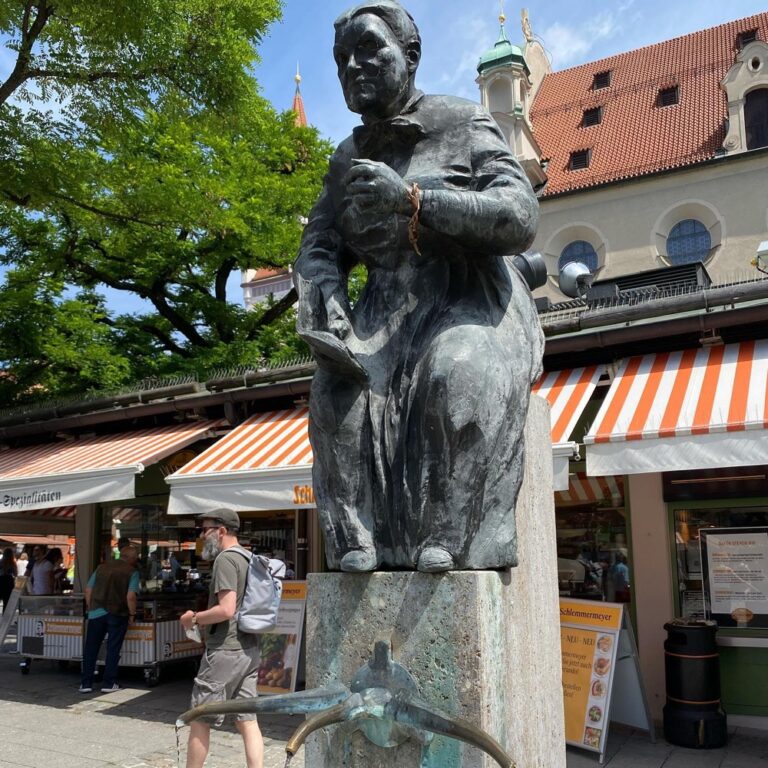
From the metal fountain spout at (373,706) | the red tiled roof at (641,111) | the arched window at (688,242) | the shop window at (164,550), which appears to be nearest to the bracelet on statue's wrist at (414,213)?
the metal fountain spout at (373,706)

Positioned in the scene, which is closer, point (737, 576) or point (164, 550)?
point (737, 576)

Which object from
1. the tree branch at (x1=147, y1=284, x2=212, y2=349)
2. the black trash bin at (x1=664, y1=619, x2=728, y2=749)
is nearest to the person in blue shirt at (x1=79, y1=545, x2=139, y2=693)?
the black trash bin at (x1=664, y1=619, x2=728, y2=749)

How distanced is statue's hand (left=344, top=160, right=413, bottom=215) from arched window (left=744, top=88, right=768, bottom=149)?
3097 centimetres

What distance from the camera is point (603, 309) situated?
7820 millimetres

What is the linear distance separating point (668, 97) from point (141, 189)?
2872cm

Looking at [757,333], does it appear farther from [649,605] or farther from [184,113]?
[184,113]

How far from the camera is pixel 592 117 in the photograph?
Answer: 36.1 metres

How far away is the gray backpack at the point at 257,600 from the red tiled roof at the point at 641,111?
2808cm

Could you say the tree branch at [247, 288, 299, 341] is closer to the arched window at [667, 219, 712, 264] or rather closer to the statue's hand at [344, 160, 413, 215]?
the statue's hand at [344, 160, 413, 215]

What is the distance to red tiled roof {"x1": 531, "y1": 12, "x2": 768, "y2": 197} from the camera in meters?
31.2

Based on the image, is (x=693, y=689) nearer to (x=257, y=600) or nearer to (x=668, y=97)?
(x=257, y=600)

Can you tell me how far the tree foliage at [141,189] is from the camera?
1002 centimetres

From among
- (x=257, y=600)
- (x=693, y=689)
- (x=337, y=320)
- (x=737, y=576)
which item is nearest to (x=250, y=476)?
(x=257, y=600)

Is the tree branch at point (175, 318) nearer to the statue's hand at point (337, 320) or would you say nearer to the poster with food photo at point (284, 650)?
the poster with food photo at point (284, 650)
